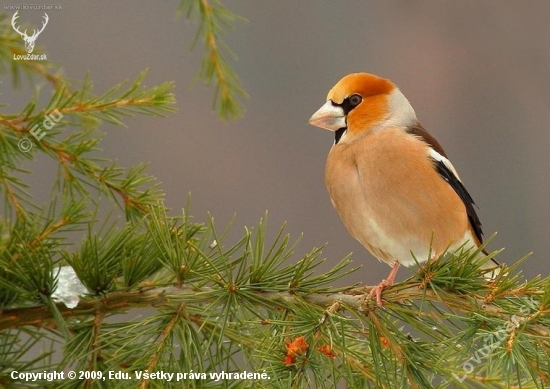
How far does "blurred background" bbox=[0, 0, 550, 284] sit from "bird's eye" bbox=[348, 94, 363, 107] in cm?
36

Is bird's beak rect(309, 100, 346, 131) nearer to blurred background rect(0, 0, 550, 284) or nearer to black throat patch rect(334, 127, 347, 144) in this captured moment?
black throat patch rect(334, 127, 347, 144)

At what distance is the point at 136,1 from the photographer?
3.59 ft

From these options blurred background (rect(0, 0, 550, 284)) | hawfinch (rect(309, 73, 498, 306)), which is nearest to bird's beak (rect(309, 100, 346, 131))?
hawfinch (rect(309, 73, 498, 306))

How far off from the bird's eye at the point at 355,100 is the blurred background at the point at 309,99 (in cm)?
36

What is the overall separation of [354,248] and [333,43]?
314 millimetres

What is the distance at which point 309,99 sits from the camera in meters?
1.10

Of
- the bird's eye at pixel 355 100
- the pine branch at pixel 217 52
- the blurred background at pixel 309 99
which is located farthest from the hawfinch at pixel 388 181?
the blurred background at pixel 309 99

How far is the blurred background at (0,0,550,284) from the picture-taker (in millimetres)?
1048

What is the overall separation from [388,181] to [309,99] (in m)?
0.51

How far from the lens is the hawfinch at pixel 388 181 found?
602 mm

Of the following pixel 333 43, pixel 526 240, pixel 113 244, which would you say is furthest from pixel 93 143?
pixel 526 240

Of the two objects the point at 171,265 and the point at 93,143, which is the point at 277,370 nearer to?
the point at 171,265

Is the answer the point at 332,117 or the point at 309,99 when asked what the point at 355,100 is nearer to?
the point at 332,117

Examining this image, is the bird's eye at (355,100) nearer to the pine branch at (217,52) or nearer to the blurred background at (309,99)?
the pine branch at (217,52)
